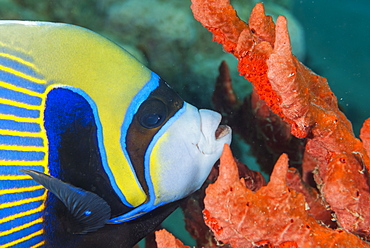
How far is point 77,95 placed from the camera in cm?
117

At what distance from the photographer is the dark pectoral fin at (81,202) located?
108cm

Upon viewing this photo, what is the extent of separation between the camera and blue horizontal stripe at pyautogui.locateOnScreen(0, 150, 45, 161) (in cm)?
109

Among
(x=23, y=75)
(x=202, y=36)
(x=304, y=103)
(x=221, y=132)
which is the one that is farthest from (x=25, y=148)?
(x=202, y=36)

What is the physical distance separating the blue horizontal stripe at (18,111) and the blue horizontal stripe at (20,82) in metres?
0.07

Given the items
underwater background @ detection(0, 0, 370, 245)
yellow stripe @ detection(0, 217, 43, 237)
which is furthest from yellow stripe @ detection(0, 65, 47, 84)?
underwater background @ detection(0, 0, 370, 245)

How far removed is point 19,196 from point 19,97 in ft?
1.07

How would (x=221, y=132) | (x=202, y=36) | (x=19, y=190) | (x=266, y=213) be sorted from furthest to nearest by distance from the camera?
(x=202, y=36), (x=221, y=132), (x=19, y=190), (x=266, y=213)

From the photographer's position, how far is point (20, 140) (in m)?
1.10

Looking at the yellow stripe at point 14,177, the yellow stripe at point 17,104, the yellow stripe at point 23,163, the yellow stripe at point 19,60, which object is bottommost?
the yellow stripe at point 14,177

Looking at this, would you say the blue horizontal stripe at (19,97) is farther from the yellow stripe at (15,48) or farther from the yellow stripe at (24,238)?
the yellow stripe at (24,238)

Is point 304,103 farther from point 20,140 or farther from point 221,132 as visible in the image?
point 20,140

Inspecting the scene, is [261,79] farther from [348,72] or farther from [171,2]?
[171,2]

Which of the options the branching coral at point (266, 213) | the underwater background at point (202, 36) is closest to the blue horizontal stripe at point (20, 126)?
the branching coral at point (266, 213)

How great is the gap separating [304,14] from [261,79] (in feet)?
4.16
